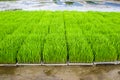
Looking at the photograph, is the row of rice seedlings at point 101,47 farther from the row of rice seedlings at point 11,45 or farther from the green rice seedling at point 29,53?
the row of rice seedlings at point 11,45

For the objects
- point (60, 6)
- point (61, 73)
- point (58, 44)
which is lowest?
point (61, 73)

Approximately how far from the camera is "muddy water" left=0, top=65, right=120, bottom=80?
392cm

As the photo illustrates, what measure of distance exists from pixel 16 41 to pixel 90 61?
1.80 m

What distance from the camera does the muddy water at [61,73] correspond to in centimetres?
392

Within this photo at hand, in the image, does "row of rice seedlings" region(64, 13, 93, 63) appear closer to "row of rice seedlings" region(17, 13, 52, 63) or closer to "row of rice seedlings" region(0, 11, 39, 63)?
"row of rice seedlings" region(17, 13, 52, 63)

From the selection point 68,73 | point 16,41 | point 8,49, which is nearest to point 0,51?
point 8,49

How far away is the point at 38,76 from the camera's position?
3959 mm

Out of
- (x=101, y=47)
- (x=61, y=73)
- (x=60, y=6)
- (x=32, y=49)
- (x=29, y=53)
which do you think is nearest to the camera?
(x=61, y=73)

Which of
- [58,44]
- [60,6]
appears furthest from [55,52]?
[60,6]

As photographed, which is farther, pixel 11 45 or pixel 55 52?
pixel 11 45

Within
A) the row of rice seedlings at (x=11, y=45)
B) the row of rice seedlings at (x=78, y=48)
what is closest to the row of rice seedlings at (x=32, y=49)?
the row of rice seedlings at (x=11, y=45)

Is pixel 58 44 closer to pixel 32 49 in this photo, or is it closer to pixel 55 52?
pixel 55 52

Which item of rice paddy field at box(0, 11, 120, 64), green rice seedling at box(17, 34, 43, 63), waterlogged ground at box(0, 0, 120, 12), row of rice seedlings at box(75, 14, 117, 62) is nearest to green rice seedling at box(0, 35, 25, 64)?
rice paddy field at box(0, 11, 120, 64)

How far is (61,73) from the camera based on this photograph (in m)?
4.07
